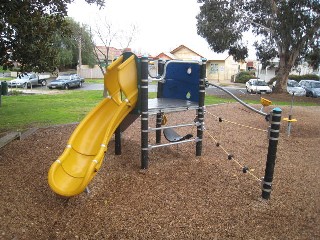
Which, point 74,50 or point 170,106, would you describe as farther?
point 74,50

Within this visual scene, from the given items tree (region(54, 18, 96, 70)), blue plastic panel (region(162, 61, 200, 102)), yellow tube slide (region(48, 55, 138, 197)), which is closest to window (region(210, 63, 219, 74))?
tree (region(54, 18, 96, 70))

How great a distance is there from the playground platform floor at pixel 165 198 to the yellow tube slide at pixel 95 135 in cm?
30

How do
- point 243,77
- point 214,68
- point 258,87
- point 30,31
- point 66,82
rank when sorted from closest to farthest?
1. point 30,31
2. point 258,87
3. point 66,82
4. point 243,77
5. point 214,68

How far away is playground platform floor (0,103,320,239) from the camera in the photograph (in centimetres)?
350

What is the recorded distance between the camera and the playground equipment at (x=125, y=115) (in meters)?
4.07

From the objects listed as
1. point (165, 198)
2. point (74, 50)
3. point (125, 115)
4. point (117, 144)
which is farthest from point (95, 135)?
point (74, 50)

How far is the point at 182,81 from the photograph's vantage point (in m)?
6.09

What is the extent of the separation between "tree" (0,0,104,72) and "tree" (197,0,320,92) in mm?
18127

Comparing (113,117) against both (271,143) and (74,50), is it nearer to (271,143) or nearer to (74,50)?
(271,143)

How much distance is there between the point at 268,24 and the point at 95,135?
22571 millimetres

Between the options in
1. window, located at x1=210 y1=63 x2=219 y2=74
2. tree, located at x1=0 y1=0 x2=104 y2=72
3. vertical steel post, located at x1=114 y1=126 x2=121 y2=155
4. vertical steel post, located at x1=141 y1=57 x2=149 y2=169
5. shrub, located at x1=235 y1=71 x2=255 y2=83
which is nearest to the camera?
vertical steel post, located at x1=141 y1=57 x2=149 y2=169

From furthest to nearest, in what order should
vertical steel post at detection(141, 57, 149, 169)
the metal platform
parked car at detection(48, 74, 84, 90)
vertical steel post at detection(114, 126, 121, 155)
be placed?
parked car at detection(48, 74, 84, 90), vertical steel post at detection(114, 126, 121, 155), the metal platform, vertical steel post at detection(141, 57, 149, 169)

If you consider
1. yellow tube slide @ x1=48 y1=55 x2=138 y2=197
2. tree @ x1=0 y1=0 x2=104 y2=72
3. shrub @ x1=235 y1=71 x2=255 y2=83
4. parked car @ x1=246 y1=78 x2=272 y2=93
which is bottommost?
shrub @ x1=235 y1=71 x2=255 y2=83

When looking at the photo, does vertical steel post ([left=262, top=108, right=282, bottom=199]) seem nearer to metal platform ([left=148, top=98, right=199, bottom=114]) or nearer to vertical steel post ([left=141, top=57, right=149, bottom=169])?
metal platform ([left=148, top=98, right=199, bottom=114])
